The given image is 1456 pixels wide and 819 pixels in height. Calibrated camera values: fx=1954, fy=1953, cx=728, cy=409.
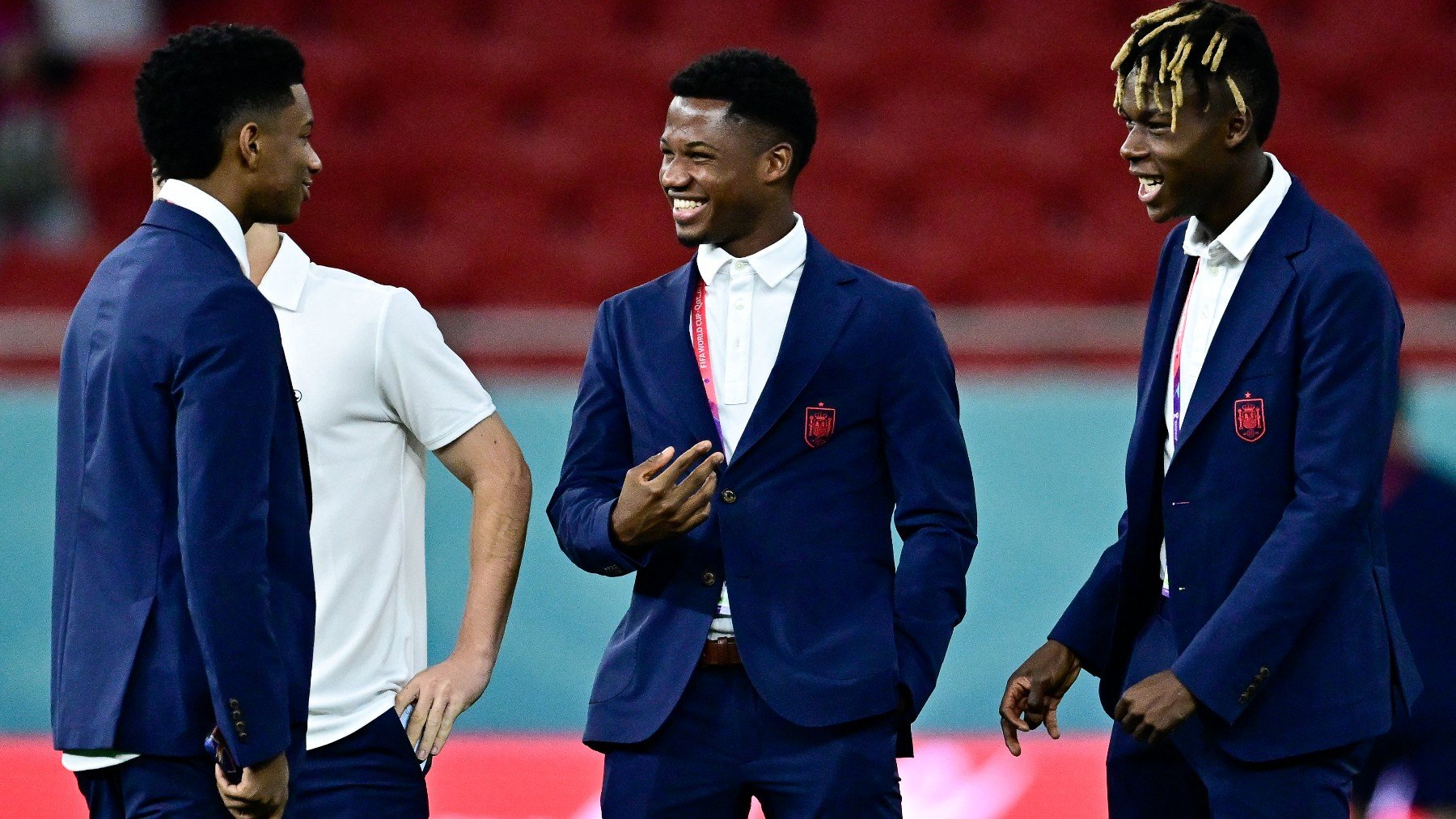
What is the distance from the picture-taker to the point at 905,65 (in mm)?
6258

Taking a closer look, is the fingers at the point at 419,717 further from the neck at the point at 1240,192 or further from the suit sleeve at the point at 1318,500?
the neck at the point at 1240,192

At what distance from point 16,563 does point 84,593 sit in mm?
1945

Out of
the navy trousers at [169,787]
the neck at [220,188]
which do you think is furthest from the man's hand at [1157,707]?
the neck at [220,188]

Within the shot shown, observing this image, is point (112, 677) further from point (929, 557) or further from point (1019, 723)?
point (1019, 723)

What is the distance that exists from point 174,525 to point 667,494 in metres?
0.55

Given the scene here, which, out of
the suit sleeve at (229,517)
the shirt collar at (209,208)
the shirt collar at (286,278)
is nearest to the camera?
the suit sleeve at (229,517)

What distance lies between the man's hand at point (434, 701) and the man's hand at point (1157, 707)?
2.71 ft

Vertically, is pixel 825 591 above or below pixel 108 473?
below

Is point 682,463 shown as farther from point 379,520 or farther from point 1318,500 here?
point 1318,500

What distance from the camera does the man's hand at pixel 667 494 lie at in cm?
222

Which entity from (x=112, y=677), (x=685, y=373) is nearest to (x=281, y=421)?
(x=112, y=677)

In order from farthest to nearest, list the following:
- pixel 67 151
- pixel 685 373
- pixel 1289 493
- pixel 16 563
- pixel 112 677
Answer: pixel 67 151 → pixel 16 563 → pixel 685 373 → pixel 1289 493 → pixel 112 677

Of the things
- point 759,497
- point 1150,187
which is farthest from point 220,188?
point 1150,187

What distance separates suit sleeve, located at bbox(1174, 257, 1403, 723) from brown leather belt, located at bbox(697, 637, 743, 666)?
1.68ft
